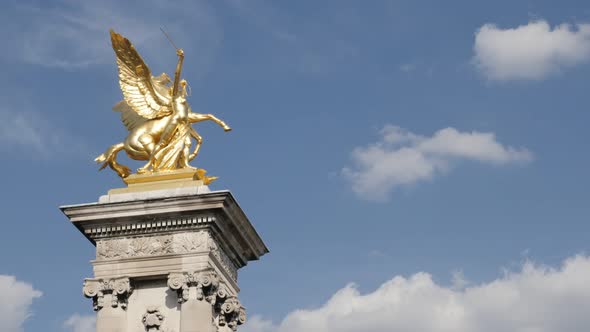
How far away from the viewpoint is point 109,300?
92.5 ft

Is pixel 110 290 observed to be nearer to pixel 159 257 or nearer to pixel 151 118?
pixel 159 257

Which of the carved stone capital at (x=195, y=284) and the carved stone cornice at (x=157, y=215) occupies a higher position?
the carved stone cornice at (x=157, y=215)

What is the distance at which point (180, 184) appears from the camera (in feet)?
96.0

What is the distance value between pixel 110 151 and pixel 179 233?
341 centimetres

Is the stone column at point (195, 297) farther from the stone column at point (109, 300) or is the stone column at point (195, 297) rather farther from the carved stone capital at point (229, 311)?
the stone column at point (109, 300)

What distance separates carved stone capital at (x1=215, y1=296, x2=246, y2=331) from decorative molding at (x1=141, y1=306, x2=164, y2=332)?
1609 millimetres

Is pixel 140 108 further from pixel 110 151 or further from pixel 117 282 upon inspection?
pixel 117 282

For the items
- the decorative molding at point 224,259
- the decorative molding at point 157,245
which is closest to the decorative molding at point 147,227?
the decorative molding at point 157,245

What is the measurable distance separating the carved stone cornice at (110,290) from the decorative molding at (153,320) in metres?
0.64

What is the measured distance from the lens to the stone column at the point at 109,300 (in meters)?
28.0

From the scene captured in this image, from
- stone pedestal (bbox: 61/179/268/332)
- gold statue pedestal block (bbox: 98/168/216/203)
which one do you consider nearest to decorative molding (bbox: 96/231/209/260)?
stone pedestal (bbox: 61/179/268/332)

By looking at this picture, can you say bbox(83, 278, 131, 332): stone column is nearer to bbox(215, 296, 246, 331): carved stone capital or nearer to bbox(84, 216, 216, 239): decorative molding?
bbox(84, 216, 216, 239): decorative molding

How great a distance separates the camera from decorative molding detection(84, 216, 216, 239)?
28.3 meters

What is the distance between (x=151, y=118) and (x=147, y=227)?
3.67 m
